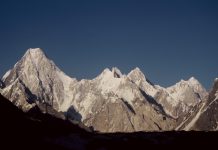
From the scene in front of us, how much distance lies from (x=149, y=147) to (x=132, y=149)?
21.3ft

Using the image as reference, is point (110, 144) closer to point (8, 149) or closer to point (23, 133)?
point (23, 133)

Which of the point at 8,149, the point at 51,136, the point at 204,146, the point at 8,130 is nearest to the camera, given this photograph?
the point at 8,149

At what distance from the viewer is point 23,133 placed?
10731 centimetres

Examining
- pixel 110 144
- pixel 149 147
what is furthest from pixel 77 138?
pixel 149 147

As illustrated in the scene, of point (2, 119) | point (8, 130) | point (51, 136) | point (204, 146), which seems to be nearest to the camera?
point (8, 130)

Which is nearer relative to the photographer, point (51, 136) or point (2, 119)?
point (2, 119)

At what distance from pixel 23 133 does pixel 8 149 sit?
62.0 feet

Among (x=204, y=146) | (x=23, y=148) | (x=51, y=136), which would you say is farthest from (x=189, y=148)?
(x=23, y=148)

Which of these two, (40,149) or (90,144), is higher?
(90,144)

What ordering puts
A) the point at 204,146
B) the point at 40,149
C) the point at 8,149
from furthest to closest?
the point at 204,146 < the point at 40,149 < the point at 8,149

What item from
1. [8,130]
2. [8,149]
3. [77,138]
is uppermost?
[77,138]

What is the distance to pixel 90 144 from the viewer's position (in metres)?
126

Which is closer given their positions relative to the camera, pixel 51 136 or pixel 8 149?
pixel 8 149

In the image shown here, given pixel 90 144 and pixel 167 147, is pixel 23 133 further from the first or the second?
pixel 167 147
